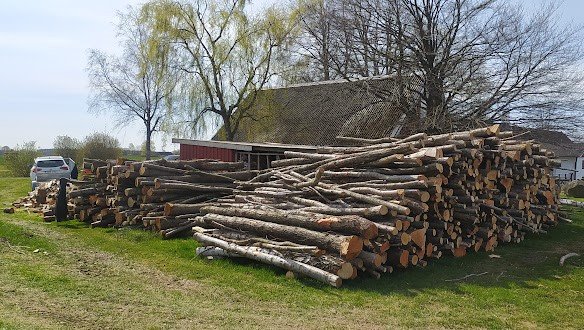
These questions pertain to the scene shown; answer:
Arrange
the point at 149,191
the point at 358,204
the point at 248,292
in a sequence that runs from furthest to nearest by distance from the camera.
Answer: the point at 149,191 → the point at 358,204 → the point at 248,292

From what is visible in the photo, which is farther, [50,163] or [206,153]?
[50,163]

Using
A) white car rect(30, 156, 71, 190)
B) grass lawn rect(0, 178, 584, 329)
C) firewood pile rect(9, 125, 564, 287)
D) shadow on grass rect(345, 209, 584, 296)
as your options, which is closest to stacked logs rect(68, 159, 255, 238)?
firewood pile rect(9, 125, 564, 287)

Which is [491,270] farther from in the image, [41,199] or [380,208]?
[41,199]

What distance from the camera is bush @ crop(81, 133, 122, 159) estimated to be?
35750 mm

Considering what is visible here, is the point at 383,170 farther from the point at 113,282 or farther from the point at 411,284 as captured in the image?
the point at 113,282

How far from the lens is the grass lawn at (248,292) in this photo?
6.30m

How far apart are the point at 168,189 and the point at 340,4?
36.3 ft

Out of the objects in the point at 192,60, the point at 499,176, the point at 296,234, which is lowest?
the point at 296,234

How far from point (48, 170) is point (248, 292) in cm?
1779

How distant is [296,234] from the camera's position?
8828 millimetres

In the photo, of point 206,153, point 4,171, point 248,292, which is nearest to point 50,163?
point 206,153

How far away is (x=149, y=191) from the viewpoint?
1294 cm

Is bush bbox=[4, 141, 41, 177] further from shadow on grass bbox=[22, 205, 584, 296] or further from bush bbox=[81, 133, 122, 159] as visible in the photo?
shadow on grass bbox=[22, 205, 584, 296]

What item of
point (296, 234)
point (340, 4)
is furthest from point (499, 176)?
point (340, 4)
